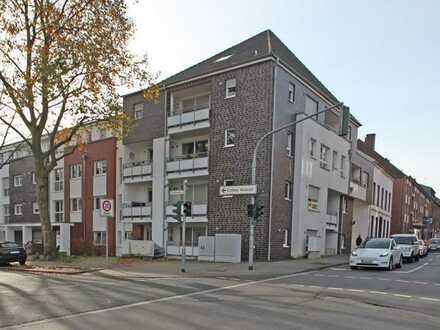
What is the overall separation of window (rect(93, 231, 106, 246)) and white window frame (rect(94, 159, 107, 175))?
16.1ft

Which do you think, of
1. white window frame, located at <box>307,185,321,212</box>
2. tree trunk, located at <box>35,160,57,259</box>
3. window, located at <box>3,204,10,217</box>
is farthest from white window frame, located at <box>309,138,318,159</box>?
window, located at <box>3,204,10,217</box>

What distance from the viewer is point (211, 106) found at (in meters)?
25.4

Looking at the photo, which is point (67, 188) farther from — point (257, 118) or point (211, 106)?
point (257, 118)

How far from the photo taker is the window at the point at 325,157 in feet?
93.4

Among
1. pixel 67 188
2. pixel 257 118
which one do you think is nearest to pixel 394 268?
pixel 257 118

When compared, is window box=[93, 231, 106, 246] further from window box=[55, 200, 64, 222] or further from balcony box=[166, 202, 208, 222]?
balcony box=[166, 202, 208, 222]

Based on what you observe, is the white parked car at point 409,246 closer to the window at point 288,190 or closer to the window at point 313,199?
the window at point 313,199

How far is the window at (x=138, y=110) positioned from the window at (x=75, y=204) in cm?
1034

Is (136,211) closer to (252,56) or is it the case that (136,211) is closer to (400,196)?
(252,56)

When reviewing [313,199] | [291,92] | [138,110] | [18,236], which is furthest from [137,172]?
[18,236]

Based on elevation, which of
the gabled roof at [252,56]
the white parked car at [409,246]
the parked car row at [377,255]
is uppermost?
the gabled roof at [252,56]

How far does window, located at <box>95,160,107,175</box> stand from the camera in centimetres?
3342

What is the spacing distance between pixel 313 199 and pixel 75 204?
Result: 21.0 meters

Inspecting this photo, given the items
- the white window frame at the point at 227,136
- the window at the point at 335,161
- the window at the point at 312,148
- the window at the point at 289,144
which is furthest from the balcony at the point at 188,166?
the window at the point at 335,161
